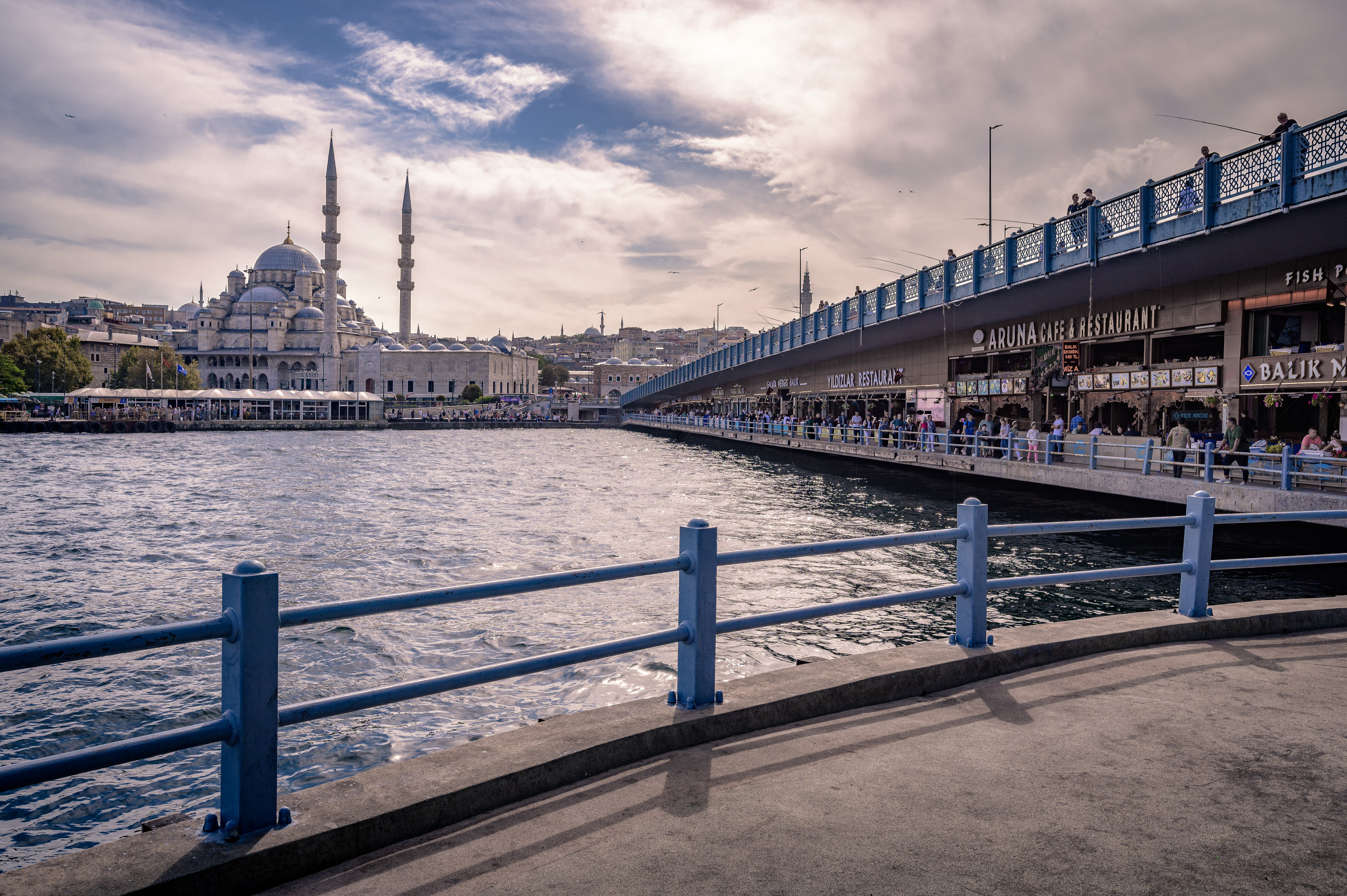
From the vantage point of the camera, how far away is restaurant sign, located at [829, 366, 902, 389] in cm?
3931

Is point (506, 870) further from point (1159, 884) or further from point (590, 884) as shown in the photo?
point (1159, 884)

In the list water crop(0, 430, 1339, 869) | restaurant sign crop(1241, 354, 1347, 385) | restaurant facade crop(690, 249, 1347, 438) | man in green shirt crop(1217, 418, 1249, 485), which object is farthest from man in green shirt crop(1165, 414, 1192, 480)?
restaurant facade crop(690, 249, 1347, 438)

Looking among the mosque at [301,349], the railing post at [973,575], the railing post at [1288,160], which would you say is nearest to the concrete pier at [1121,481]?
the railing post at [1288,160]

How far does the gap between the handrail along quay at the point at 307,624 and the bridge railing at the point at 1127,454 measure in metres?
12.9

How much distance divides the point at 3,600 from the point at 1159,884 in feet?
52.1

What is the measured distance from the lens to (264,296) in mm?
138500

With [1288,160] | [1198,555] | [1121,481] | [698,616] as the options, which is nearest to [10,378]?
[1121,481]

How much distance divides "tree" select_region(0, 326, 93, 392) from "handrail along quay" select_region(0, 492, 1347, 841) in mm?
117268

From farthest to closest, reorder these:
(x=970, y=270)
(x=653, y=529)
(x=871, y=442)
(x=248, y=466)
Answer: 1. (x=248, y=466)
2. (x=871, y=442)
3. (x=970, y=270)
4. (x=653, y=529)

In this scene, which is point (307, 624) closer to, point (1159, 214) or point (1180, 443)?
point (1159, 214)

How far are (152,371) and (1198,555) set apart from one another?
142 metres

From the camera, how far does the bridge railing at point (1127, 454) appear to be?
51.3 ft

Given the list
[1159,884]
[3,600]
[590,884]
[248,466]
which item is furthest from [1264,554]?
[248,466]

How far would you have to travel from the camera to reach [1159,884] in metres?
2.92
